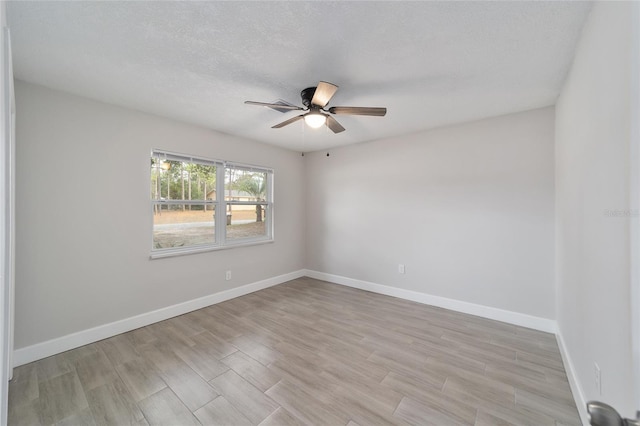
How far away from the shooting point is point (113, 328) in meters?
2.67

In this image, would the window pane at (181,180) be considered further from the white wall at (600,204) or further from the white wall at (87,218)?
the white wall at (600,204)

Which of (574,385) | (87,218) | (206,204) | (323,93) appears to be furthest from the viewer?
(206,204)

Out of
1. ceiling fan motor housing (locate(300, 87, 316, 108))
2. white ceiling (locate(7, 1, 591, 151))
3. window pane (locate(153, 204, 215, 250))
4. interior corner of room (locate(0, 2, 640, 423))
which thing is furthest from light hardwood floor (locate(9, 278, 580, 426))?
white ceiling (locate(7, 1, 591, 151))

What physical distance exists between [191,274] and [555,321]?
14.2 feet

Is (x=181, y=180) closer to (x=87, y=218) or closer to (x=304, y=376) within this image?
(x=87, y=218)

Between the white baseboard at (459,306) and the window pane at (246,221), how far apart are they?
1607 mm

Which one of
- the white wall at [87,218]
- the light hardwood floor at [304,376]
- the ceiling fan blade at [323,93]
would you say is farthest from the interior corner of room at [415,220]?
the ceiling fan blade at [323,93]

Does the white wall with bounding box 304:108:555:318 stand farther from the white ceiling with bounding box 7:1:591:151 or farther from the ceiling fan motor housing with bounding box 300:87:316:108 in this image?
the ceiling fan motor housing with bounding box 300:87:316:108

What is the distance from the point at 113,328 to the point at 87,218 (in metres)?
1.18

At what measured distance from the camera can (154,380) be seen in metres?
1.98

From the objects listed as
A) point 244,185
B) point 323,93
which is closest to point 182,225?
point 244,185

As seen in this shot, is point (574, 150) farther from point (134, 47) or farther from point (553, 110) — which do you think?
point (134, 47)

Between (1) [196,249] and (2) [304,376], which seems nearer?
(2) [304,376]

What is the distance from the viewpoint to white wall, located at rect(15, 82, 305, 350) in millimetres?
2244
